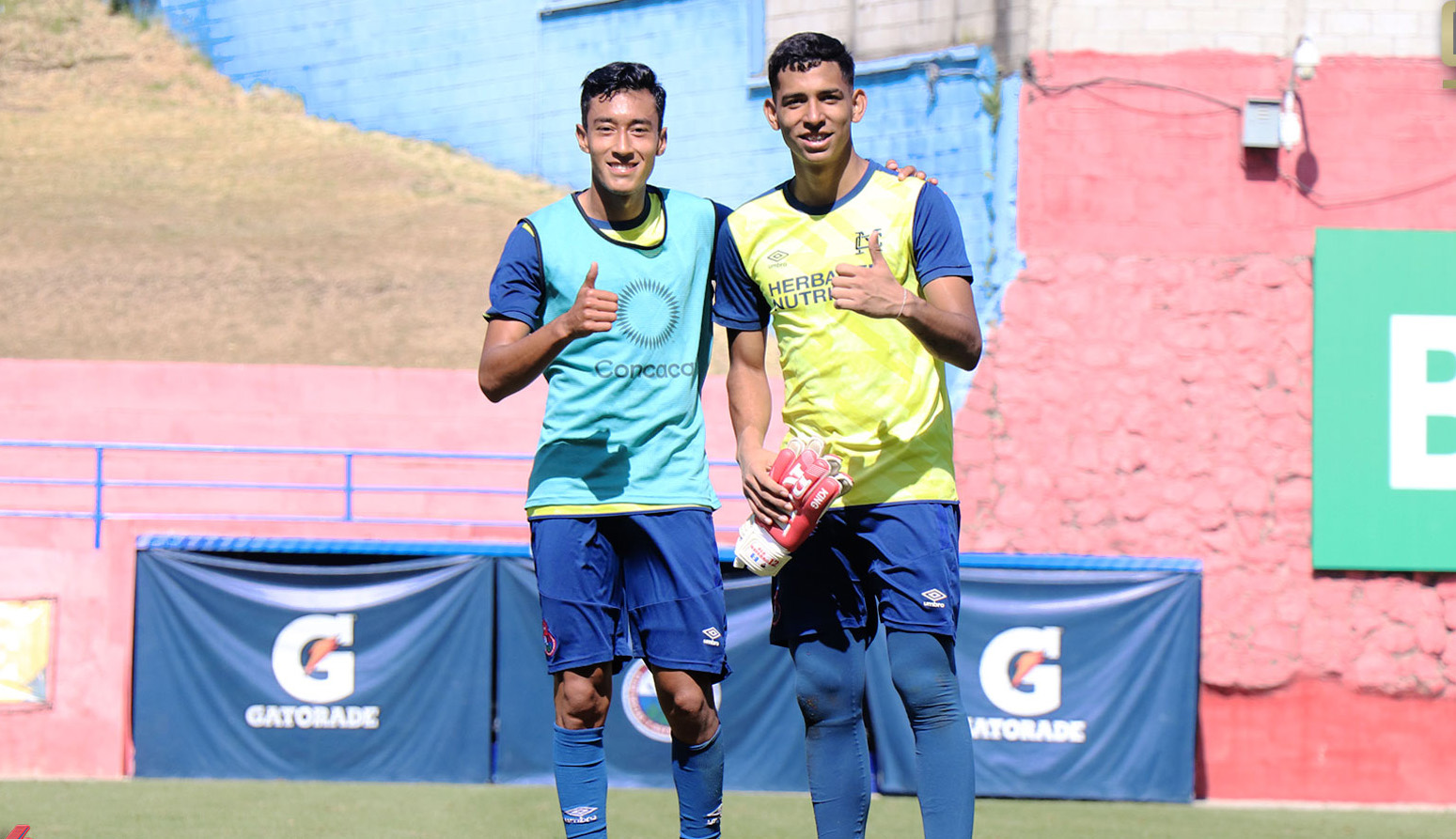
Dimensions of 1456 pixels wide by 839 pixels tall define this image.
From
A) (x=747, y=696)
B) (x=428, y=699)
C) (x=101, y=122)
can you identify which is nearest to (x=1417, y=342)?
(x=747, y=696)

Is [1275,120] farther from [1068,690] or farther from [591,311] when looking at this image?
[591,311]

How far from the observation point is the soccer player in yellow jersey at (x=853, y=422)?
3.46 metres

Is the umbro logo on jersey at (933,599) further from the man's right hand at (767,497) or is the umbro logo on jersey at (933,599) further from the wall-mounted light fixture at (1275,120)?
the wall-mounted light fixture at (1275,120)

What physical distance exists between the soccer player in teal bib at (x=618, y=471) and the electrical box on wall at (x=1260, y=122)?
23.4 ft

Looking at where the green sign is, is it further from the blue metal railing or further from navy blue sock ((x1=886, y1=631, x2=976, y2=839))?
navy blue sock ((x1=886, y1=631, x2=976, y2=839))

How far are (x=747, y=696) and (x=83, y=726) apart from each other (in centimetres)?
386

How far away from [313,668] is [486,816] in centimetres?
188

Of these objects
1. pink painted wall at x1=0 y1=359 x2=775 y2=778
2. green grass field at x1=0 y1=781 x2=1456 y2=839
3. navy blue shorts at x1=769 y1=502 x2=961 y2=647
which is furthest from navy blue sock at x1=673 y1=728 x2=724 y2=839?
pink painted wall at x1=0 y1=359 x2=775 y2=778

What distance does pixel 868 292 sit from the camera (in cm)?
321

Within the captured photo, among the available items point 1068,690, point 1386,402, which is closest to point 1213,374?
point 1386,402

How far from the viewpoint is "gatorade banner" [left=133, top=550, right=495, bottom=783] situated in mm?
7949

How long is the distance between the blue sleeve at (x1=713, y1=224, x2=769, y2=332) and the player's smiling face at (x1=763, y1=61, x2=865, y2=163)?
0.34 m

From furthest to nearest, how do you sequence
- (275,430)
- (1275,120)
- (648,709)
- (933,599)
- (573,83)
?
1. (573,83)
2. (275,430)
3. (1275,120)
4. (648,709)
5. (933,599)

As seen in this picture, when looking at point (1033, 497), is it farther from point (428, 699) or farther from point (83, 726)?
point (83, 726)
